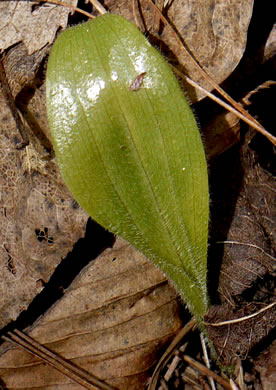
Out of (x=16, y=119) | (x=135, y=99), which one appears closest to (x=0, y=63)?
(x=16, y=119)

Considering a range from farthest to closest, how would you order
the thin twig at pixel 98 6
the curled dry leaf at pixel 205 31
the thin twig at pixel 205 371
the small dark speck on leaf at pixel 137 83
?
the thin twig at pixel 205 371 → the thin twig at pixel 98 6 → the curled dry leaf at pixel 205 31 → the small dark speck on leaf at pixel 137 83

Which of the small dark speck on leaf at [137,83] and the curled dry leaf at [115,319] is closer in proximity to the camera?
the small dark speck on leaf at [137,83]

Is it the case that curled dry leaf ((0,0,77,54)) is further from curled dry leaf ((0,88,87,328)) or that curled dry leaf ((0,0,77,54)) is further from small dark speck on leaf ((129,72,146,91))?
small dark speck on leaf ((129,72,146,91))

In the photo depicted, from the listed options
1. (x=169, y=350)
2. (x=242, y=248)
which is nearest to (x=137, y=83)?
(x=242, y=248)

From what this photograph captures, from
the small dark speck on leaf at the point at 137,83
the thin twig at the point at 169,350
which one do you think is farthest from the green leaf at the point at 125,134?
the thin twig at the point at 169,350

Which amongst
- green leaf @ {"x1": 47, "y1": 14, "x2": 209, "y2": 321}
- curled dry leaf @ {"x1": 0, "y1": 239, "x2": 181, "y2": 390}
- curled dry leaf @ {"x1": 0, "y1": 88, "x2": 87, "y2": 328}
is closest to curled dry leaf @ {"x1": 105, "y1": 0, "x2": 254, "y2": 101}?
green leaf @ {"x1": 47, "y1": 14, "x2": 209, "y2": 321}

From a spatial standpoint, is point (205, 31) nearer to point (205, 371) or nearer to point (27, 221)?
point (27, 221)

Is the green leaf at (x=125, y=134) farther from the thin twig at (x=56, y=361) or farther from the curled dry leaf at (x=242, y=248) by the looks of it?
the thin twig at (x=56, y=361)
